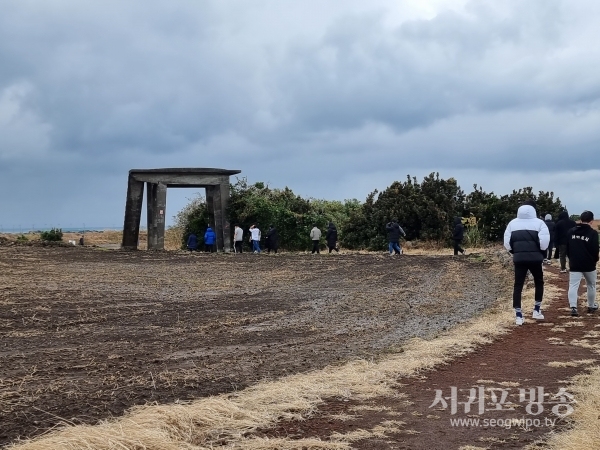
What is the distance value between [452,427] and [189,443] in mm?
2066

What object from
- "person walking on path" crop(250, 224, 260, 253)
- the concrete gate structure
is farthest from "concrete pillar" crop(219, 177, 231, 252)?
"person walking on path" crop(250, 224, 260, 253)

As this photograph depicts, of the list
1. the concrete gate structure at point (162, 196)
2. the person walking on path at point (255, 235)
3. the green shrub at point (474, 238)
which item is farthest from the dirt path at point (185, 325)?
the green shrub at point (474, 238)

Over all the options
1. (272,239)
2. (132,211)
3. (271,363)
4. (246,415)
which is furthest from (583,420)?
(132,211)

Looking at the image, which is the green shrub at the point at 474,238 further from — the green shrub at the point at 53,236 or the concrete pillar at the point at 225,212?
the green shrub at the point at 53,236

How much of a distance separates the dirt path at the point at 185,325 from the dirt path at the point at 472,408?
133cm

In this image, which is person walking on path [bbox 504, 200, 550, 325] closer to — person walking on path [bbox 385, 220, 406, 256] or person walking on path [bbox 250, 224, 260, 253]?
person walking on path [bbox 385, 220, 406, 256]

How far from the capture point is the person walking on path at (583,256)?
1130 cm

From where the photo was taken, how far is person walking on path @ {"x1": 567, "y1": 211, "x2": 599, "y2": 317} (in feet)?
37.1

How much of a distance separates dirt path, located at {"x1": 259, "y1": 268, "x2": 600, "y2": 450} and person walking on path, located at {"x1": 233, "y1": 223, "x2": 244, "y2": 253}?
26.8 meters

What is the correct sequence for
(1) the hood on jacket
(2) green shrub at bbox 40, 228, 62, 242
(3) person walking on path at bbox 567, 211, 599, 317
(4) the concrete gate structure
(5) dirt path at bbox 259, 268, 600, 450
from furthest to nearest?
(2) green shrub at bbox 40, 228, 62, 242 < (4) the concrete gate structure < (3) person walking on path at bbox 567, 211, 599, 317 < (1) the hood on jacket < (5) dirt path at bbox 259, 268, 600, 450

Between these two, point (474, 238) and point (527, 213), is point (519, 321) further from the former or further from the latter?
point (474, 238)

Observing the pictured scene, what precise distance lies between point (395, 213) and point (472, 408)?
3132 centimetres

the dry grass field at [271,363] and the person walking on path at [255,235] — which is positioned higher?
the person walking on path at [255,235]

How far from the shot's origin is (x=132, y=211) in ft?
119
